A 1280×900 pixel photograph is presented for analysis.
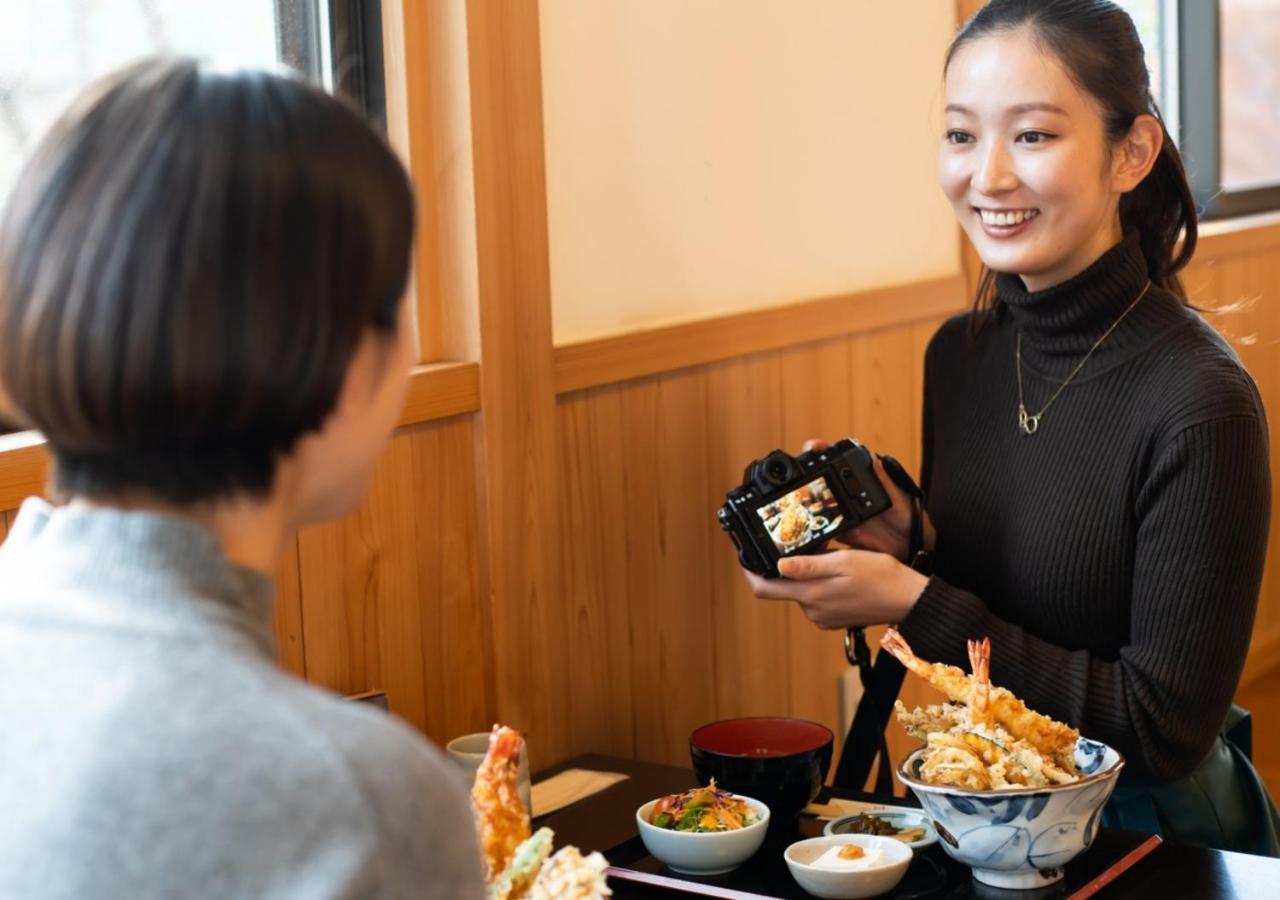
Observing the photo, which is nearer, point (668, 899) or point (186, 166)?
point (186, 166)

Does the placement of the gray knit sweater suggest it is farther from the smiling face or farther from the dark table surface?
the smiling face

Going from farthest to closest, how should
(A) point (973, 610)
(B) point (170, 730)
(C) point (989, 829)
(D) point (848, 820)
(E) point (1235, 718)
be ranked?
(E) point (1235, 718) → (A) point (973, 610) → (D) point (848, 820) → (C) point (989, 829) → (B) point (170, 730)

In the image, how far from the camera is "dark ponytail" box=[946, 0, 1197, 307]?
5.37 feet

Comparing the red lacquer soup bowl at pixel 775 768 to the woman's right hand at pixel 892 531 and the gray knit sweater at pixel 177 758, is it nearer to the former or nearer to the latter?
the woman's right hand at pixel 892 531

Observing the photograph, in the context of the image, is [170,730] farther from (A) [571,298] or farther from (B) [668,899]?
(A) [571,298]

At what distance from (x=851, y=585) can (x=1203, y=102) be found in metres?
2.33

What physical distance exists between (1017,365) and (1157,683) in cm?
41

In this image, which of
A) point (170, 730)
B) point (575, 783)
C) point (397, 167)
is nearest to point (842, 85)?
point (575, 783)

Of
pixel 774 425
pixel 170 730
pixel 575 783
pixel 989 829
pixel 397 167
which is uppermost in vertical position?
pixel 397 167

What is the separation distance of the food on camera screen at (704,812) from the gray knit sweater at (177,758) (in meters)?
0.73

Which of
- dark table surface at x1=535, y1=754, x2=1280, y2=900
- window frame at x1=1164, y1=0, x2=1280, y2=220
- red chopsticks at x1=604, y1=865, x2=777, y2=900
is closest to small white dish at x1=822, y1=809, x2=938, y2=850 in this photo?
dark table surface at x1=535, y1=754, x2=1280, y2=900

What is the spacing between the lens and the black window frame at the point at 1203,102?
3.47 meters

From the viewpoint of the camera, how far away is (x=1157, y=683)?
1.54 meters

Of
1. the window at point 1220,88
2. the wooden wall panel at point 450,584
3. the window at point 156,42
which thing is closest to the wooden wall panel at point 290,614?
the wooden wall panel at point 450,584
